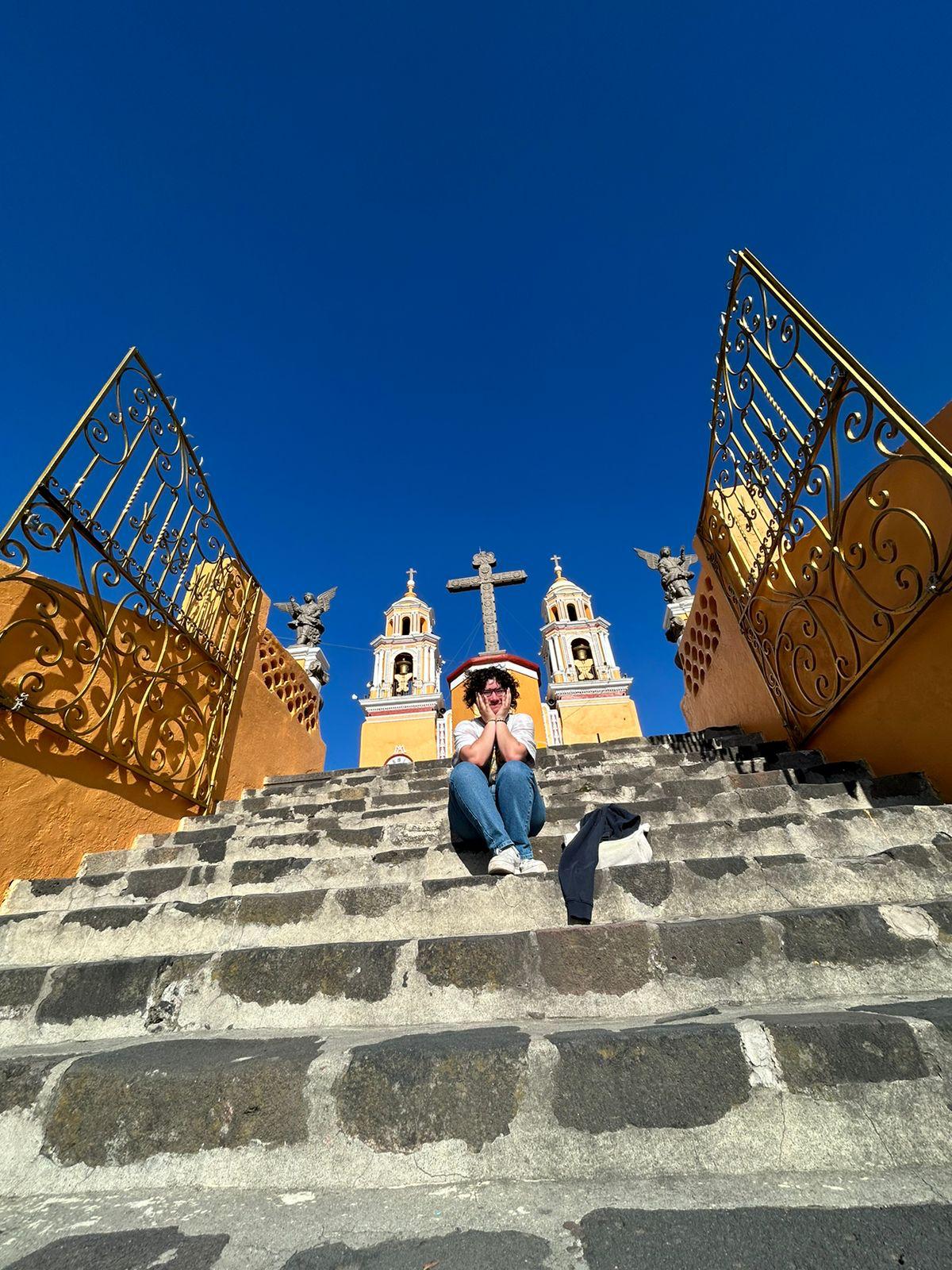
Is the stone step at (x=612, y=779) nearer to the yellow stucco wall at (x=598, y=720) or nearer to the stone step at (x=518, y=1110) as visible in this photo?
the stone step at (x=518, y=1110)

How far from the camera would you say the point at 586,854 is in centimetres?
202

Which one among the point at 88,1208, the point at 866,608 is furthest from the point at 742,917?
the point at 866,608

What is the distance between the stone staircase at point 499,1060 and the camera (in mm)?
966

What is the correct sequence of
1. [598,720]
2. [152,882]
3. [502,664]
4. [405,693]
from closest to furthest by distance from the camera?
[152,882]
[502,664]
[598,720]
[405,693]

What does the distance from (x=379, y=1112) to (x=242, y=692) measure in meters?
4.23

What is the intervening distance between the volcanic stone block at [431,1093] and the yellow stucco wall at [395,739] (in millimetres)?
12488

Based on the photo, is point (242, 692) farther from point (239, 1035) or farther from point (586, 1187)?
point (586, 1187)

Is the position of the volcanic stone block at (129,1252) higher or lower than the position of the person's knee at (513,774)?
lower

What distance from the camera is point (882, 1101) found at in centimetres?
106

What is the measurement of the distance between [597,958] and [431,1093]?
0.61m

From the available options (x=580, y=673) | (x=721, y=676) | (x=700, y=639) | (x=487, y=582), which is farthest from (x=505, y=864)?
(x=580, y=673)

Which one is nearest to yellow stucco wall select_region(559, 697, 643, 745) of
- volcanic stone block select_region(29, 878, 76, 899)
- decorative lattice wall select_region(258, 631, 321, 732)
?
decorative lattice wall select_region(258, 631, 321, 732)

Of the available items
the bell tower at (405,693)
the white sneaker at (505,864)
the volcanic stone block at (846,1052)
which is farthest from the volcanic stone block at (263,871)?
the bell tower at (405,693)

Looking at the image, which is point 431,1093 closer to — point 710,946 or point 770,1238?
point 770,1238
